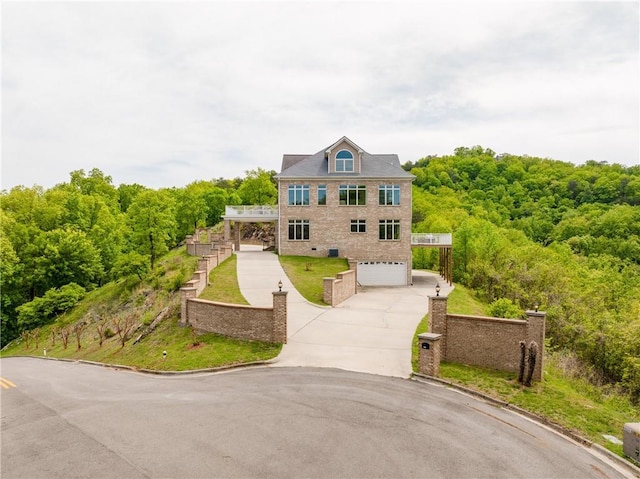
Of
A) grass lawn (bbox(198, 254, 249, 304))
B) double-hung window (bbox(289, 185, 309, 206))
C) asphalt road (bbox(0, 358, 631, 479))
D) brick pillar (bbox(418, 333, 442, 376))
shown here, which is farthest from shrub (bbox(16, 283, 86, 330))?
brick pillar (bbox(418, 333, 442, 376))

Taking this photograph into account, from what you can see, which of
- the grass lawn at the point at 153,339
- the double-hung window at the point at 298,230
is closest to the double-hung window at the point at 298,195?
Result: the double-hung window at the point at 298,230

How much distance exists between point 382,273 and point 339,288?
34.7 ft

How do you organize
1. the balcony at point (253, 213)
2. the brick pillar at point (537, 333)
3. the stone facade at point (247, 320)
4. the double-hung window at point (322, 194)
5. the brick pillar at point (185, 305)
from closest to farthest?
the brick pillar at point (537, 333)
the stone facade at point (247, 320)
the brick pillar at point (185, 305)
the double-hung window at point (322, 194)
the balcony at point (253, 213)

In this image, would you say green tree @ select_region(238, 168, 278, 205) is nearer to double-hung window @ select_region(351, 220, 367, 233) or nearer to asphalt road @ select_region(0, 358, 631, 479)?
double-hung window @ select_region(351, 220, 367, 233)

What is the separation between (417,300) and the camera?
27719 millimetres

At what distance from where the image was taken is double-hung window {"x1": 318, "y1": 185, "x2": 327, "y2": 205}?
3691 centimetres

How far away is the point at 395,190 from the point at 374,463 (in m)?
29.4

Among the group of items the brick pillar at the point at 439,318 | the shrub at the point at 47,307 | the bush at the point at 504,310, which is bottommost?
the shrub at the point at 47,307

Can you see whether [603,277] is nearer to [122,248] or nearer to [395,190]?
[395,190]

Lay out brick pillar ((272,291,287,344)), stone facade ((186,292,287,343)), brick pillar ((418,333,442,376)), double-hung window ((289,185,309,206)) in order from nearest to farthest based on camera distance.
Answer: brick pillar ((418,333,442,376)) → brick pillar ((272,291,287,344)) → stone facade ((186,292,287,343)) → double-hung window ((289,185,309,206))

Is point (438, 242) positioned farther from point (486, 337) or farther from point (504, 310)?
point (486, 337)

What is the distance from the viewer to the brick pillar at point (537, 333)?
549 inches

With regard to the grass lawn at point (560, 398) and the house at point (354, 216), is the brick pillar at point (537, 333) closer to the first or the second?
the grass lawn at point (560, 398)

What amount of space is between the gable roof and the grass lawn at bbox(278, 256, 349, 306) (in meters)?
7.01
